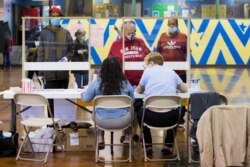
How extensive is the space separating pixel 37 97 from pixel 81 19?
7.44ft

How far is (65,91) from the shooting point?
6.41 meters

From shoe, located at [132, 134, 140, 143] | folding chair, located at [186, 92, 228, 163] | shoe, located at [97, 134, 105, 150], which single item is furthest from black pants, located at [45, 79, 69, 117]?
folding chair, located at [186, 92, 228, 163]

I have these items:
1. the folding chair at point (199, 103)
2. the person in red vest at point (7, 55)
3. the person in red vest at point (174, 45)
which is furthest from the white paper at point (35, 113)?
the person in red vest at point (7, 55)

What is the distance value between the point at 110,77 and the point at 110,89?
0.13m

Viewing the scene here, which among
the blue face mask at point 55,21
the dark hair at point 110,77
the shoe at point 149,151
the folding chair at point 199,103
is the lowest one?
the shoe at point 149,151

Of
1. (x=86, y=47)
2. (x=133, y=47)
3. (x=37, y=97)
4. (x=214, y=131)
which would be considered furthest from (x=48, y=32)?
(x=214, y=131)

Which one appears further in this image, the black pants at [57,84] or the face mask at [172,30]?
the face mask at [172,30]

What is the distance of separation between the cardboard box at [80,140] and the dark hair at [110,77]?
743 millimetres

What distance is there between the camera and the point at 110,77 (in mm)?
5848

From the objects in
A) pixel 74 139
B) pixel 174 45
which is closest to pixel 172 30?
pixel 174 45

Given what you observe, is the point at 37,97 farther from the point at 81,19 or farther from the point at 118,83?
the point at 81,19

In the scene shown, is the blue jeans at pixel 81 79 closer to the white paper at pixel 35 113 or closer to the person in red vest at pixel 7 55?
the white paper at pixel 35 113

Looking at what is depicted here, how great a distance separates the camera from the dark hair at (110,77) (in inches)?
230

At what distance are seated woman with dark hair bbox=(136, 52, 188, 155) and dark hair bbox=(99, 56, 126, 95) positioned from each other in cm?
38
